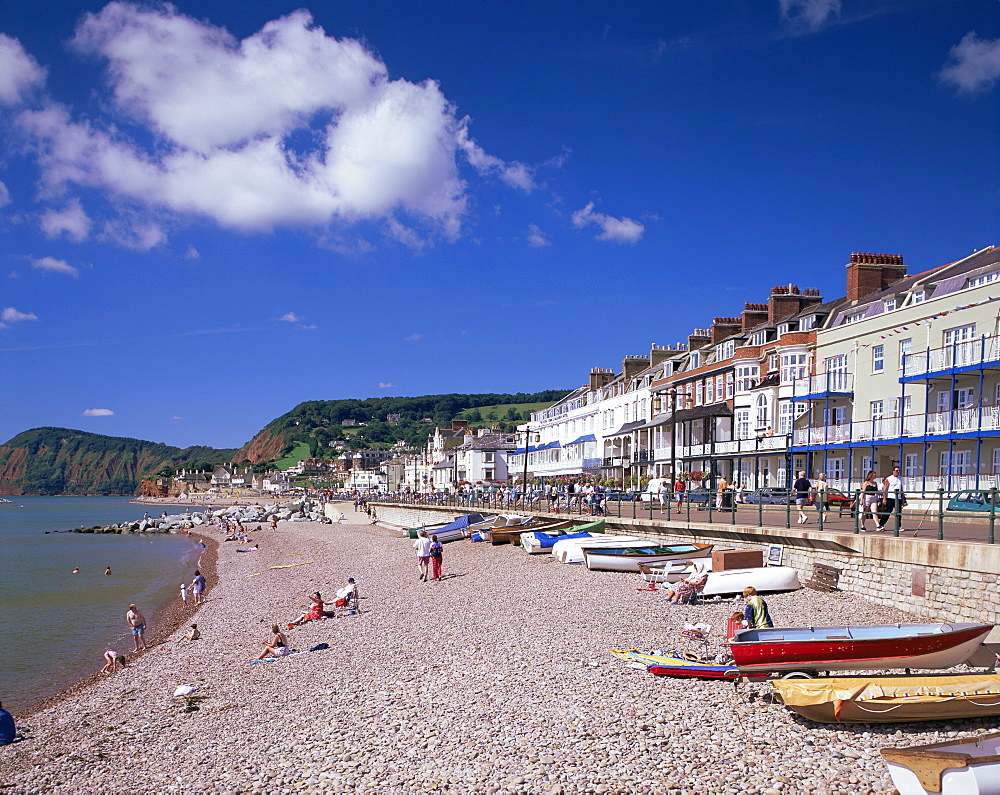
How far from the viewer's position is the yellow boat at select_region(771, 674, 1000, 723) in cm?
816

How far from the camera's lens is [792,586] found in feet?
53.0

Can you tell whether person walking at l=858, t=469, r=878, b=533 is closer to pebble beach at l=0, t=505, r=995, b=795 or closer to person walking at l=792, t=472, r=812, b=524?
person walking at l=792, t=472, r=812, b=524

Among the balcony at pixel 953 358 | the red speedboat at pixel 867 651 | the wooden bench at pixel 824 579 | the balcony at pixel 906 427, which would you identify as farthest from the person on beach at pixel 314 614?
the balcony at pixel 953 358

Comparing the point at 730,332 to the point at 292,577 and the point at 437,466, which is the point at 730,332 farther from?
the point at 437,466

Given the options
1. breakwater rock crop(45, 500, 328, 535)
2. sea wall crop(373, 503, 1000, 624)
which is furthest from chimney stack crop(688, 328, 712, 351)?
breakwater rock crop(45, 500, 328, 535)

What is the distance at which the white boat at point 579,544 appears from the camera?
22500 millimetres

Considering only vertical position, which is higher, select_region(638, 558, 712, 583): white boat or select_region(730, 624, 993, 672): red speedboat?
select_region(730, 624, 993, 672): red speedboat

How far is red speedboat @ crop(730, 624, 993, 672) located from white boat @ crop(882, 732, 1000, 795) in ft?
10.1

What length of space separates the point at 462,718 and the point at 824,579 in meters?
9.58

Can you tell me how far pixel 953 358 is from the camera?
973 inches

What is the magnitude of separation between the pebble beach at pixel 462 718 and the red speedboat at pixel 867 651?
46cm

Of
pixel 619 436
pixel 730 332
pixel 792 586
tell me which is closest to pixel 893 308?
pixel 730 332

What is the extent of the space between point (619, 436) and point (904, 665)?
39.6 metres

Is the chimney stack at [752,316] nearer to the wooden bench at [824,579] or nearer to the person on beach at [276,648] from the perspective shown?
the wooden bench at [824,579]
